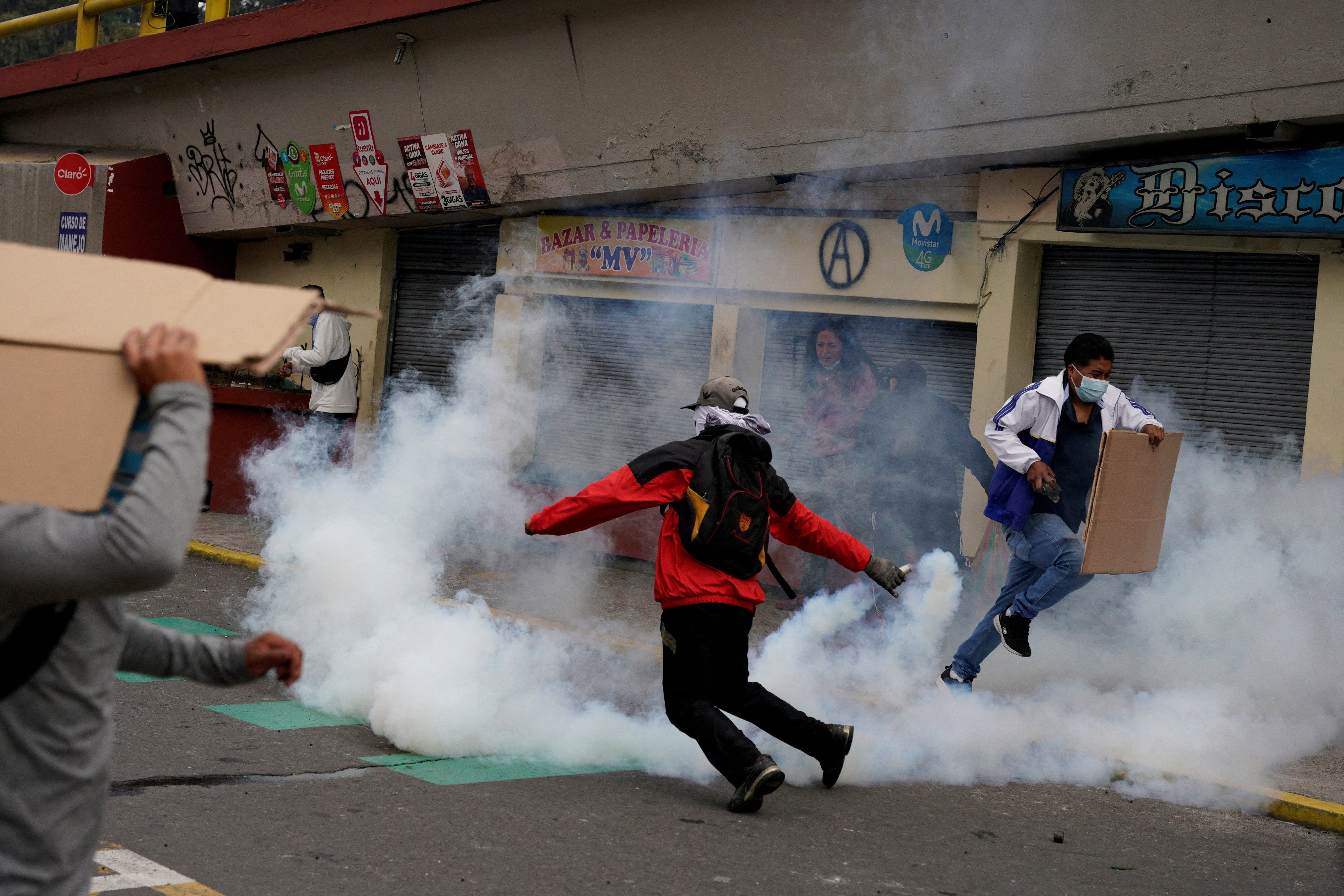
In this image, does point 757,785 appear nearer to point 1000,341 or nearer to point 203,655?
point 203,655

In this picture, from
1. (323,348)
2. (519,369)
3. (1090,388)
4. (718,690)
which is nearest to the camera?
(718,690)

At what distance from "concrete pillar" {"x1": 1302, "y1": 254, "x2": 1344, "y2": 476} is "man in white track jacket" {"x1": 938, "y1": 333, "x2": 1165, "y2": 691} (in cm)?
191

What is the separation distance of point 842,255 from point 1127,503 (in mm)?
4148

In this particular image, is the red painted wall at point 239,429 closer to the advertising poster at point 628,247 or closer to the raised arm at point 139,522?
the advertising poster at point 628,247

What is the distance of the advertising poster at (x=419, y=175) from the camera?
40.9 ft

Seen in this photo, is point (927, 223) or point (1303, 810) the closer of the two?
point (1303, 810)

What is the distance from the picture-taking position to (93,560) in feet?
6.68

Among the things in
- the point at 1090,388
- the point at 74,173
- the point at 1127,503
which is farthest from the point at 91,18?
the point at 1127,503

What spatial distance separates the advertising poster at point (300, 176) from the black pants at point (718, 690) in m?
9.86

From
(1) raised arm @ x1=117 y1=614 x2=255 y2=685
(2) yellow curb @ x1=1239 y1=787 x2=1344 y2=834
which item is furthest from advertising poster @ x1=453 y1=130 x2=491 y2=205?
(1) raised arm @ x1=117 y1=614 x2=255 y2=685

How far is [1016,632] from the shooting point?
6406mm

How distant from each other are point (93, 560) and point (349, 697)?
13.7ft

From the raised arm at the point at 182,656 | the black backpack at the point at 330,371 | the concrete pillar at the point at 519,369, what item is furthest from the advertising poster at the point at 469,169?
the raised arm at the point at 182,656

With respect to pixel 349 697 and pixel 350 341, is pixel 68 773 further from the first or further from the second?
pixel 350 341
